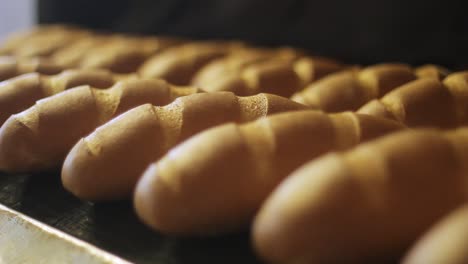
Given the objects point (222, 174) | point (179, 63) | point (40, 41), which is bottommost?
point (40, 41)

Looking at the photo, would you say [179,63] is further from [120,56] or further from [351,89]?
[351,89]

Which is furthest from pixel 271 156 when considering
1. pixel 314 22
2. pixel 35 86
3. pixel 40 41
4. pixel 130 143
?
pixel 40 41

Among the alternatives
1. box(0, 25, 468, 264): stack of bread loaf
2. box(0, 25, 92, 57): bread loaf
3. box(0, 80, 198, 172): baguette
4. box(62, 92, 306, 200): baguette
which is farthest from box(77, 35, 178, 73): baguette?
box(62, 92, 306, 200): baguette

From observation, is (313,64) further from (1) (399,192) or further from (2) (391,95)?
(1) (399,192)

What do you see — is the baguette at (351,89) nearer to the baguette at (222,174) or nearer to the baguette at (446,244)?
the baguette at (222,174)

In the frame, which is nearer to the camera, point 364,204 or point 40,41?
point 364,204

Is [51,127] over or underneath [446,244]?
underneath

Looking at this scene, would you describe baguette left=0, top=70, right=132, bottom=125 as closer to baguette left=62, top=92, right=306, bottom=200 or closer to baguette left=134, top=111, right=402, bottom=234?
baguette left=62, top=92, right=306, bottom=200
